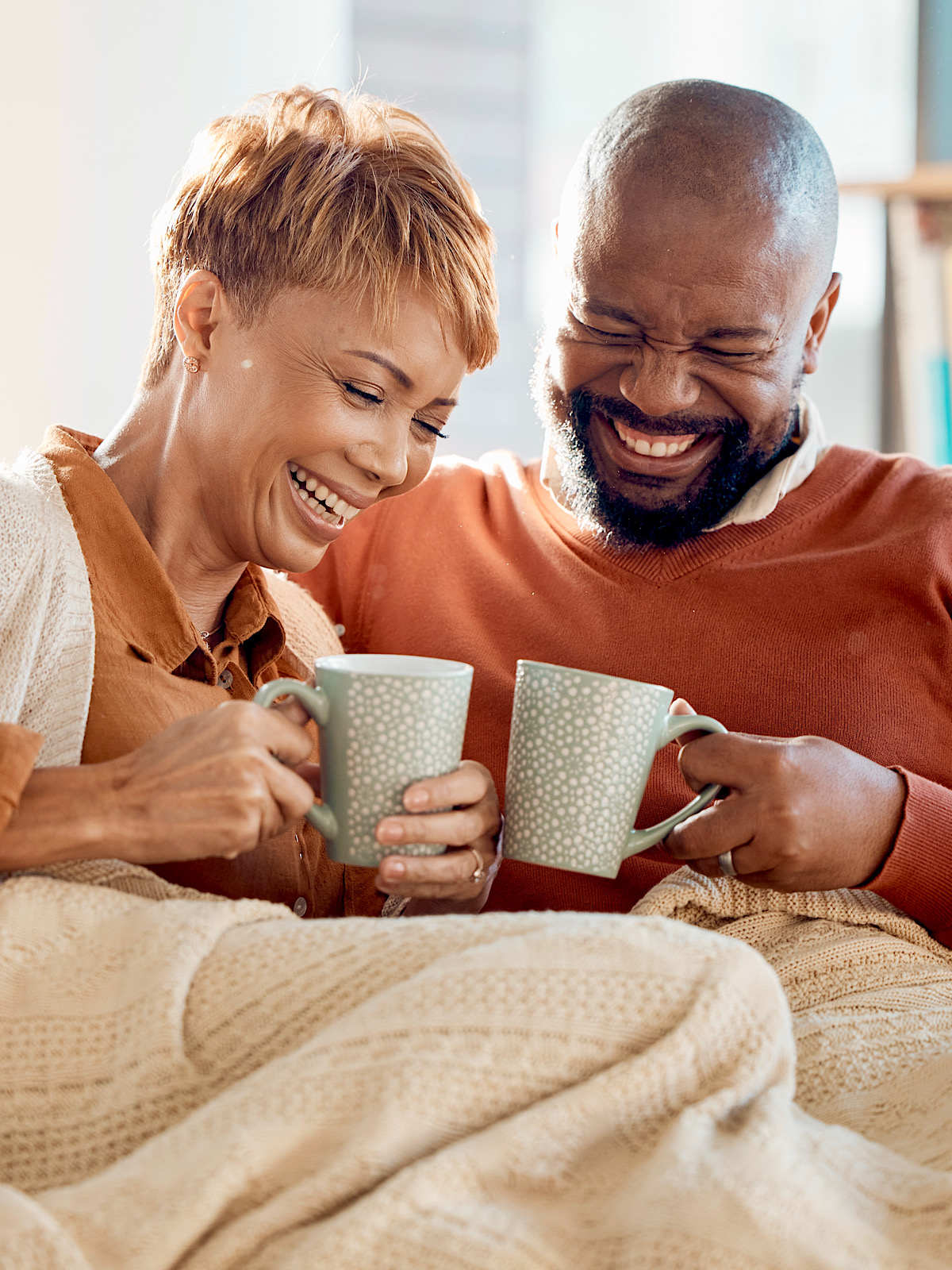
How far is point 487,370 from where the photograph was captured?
2.77 meters

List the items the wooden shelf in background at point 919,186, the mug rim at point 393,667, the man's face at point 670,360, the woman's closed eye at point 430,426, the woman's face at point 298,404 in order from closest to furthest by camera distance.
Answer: the mug rim at point 393,667
the woman's face at point 298,404
the woman's closed eye at point 430,426
the man's face at point 670,360
the wooden shelf in background at point 919,186

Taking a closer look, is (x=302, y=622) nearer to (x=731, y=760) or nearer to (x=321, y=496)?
(x=321, y=496)

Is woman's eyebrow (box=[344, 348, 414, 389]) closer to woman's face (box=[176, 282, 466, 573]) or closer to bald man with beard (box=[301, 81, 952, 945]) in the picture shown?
woman's face (box=[176, 282, 466, 573])

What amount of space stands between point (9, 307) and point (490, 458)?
65 cm

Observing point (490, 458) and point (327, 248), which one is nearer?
point (327, 248)

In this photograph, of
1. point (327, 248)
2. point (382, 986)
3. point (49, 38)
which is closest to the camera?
point (382, 986)

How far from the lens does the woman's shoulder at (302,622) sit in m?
1.29

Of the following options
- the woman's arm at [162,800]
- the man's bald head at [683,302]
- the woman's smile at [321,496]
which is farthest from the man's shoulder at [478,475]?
the woman's arm at [162,800]

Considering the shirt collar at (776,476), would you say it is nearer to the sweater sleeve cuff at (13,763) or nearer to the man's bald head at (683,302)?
the man's bald head at (683,302)

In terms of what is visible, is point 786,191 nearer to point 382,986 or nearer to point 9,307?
point 9,307

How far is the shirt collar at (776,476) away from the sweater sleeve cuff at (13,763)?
2.81 ft

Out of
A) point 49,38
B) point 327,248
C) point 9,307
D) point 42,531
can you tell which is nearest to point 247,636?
point 42,531

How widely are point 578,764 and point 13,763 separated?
41cm

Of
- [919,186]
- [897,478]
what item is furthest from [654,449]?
[919,186]
